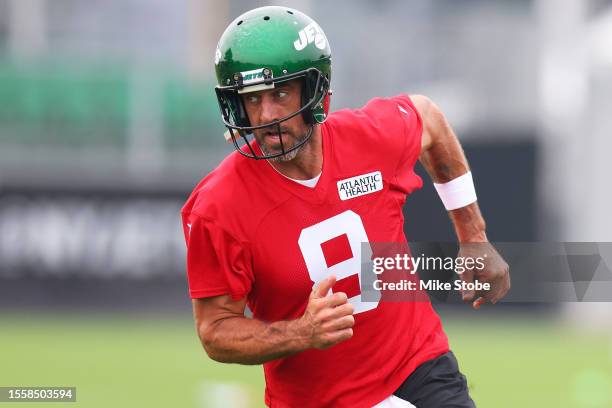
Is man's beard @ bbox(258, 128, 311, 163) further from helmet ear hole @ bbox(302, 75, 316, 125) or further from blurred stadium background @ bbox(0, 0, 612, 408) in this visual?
blurred stadium background @ bbox(0, 0, 612, 408)

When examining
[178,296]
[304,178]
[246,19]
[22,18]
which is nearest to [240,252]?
[304,178]

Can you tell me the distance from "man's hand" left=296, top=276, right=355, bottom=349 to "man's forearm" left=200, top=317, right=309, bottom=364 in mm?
37

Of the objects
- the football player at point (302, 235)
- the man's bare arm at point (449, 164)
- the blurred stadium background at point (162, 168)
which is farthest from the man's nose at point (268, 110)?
the blurred stadium background at point (162, 168)

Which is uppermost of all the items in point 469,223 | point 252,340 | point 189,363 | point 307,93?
point 307,93

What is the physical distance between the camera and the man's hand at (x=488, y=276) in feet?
16.3

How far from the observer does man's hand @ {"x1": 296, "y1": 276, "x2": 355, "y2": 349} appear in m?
4.16

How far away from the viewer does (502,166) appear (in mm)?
13156

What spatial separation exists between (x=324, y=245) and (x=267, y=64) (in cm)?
72

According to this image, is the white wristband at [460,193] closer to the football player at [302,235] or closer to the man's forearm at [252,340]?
the football player at [302,235]

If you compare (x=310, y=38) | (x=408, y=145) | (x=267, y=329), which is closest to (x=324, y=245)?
(x=267, y=329)

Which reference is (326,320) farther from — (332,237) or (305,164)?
(305,164)

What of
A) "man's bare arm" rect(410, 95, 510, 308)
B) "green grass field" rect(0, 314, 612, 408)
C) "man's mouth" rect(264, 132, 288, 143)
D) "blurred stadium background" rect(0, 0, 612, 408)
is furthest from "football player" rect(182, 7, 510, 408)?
"blurred stadium background" rect(0, 0, 612, 408)

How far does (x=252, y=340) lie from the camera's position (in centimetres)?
434

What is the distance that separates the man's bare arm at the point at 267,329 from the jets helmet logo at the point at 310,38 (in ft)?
2.99
